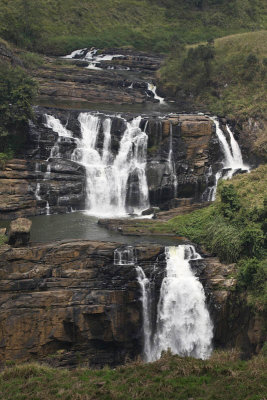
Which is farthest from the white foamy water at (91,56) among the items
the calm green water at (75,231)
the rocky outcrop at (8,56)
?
the calm green water at (75,231)

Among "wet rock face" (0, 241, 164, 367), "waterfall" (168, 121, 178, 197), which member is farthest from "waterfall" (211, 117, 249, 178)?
"wet rock face" (0, 241, 164, 367)

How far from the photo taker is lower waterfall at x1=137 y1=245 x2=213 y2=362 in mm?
22156

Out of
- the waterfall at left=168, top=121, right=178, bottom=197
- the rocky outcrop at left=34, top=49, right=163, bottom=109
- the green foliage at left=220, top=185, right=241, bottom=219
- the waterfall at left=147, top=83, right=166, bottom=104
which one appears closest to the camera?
the green foliage at left=220, top=185, right=241, bottom=219

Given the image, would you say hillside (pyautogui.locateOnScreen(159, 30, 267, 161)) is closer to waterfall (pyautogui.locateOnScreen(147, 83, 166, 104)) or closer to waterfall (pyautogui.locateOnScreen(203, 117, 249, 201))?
waterfall (pyautogui.locateOnScreen(147, 83, 166, 104))

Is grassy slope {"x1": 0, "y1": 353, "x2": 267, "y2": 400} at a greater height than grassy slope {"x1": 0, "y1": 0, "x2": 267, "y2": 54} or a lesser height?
lesser

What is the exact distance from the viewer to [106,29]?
7075 cm

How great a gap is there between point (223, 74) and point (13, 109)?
85.5 feet

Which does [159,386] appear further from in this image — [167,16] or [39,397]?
[167,16]

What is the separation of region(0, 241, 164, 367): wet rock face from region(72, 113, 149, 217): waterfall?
35.9 ft

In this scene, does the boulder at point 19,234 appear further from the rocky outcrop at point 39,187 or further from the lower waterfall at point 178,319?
the rocky outcrop at point 39,187

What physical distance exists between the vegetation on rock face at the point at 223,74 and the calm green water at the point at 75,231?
67.4 ft

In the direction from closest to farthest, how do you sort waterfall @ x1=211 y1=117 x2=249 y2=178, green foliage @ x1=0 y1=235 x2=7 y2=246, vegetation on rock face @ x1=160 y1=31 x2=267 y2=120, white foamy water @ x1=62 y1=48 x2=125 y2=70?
green foliage @ x1=0 y1=235 x2=7 y2=246
waterfall @ x1=211 y1=117 x2=249 y2=178
vegetation on rock face @ x1=160 y1=31 x2=267 y2=120
white foamy water @ x1=62 y1=48 x2=125 y2=70

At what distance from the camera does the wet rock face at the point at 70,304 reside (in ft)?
Answer: 69.1

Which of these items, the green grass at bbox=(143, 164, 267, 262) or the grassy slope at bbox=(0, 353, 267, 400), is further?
the green grass at bbox=(143, 164, 267, 262)
